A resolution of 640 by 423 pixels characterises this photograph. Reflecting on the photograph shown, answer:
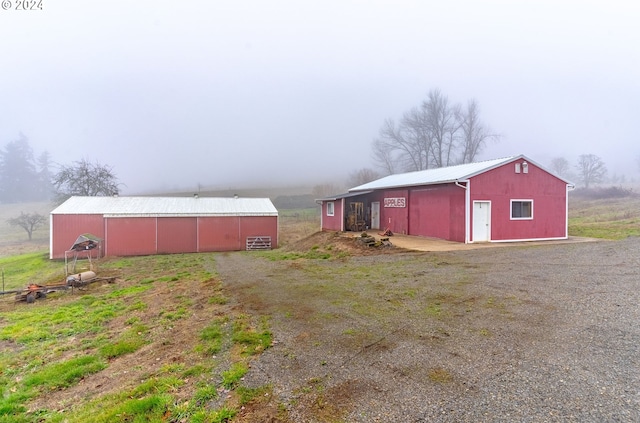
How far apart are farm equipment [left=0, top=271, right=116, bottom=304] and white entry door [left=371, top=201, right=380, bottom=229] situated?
14754mm

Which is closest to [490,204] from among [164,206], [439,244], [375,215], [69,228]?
[439,244]

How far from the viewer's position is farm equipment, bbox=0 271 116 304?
29.7ft

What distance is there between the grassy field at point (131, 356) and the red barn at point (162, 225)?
11191mm

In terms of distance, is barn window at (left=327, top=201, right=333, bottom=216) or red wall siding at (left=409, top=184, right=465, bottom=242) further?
barn window at (left=327, top=201, right=333, bottom=216)

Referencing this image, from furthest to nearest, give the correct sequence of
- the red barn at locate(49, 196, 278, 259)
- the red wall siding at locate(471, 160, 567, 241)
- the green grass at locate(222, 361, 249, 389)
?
the red barn at locate(49, 196, 278, 259) → the red wall siding at locate(471, 160, 567, 241) → the green grass at locate(222, 361, 249, 389)

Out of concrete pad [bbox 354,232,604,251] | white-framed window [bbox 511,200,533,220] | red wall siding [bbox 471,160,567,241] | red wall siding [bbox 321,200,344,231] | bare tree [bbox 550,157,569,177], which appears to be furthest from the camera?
bare tree [bbox 550,157,569,177]

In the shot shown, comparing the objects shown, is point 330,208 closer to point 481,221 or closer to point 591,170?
point 481,221

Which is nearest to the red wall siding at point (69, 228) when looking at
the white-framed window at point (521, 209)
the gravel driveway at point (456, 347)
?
the gravel driveway at point (456, 347)

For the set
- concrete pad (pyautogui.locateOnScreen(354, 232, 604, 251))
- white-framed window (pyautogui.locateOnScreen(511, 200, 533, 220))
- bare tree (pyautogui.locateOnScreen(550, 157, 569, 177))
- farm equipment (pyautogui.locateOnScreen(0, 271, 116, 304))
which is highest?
bare tree (pyautogui.locateOnScreen(550, 157, 569, 177))

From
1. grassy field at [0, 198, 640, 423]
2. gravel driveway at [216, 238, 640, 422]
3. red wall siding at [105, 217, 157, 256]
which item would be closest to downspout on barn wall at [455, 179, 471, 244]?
gravel driveway at [216, 238, 640, 422]

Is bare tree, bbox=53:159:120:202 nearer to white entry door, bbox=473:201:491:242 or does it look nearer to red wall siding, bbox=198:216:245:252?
red wall siding, bbox=198:216:245:252

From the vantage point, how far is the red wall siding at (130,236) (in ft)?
64.0

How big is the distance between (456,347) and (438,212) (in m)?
13.1

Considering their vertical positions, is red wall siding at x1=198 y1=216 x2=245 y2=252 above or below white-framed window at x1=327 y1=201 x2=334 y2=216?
below
